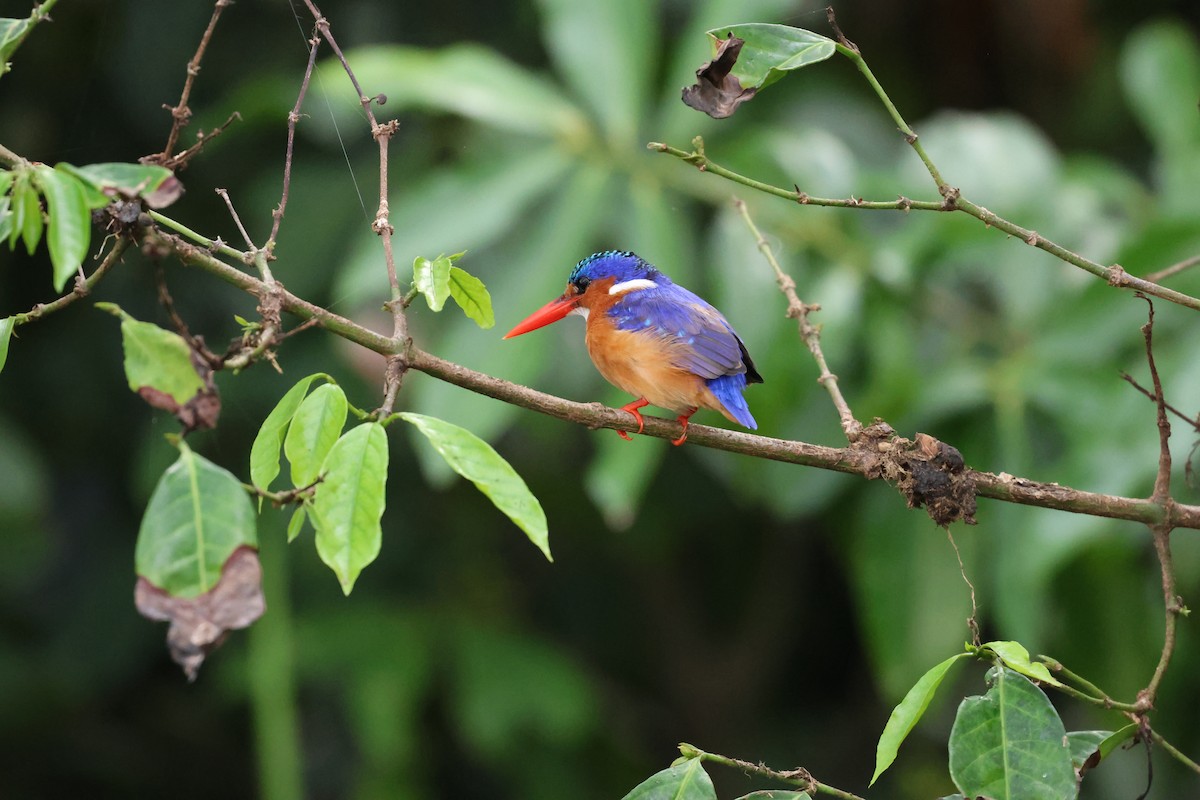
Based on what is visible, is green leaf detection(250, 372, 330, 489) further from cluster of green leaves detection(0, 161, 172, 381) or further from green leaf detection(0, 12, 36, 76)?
green leaf detection(0, 12, 36, 76)

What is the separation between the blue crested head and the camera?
154 cm

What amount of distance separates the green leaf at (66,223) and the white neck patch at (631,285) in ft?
2.63

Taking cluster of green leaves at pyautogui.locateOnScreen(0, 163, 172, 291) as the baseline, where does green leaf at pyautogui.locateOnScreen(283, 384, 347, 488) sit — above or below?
below

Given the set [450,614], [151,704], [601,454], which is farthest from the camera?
[151,704]

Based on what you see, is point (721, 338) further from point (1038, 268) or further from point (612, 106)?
point (1038, 268)

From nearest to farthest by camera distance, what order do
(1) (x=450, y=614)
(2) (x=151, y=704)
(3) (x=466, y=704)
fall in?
(3) (x=466, y=704) < (1) (x=450, y=614) < (2) (x=151, y=704)

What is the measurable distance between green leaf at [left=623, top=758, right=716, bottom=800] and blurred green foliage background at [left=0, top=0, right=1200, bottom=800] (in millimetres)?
1147

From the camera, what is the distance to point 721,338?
1414mm

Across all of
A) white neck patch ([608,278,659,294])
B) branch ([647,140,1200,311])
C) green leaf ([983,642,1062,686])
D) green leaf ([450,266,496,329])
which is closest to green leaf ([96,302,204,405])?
green leaf ([450,266,496,329])

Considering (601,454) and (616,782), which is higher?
(601,454)

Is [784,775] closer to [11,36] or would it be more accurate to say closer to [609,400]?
[11,36]

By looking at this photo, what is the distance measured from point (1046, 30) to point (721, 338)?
8.28 feet

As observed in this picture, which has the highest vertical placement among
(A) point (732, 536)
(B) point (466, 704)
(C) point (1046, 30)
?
(C) point (1046, 30)

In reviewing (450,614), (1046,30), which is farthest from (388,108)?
(1046,30)
